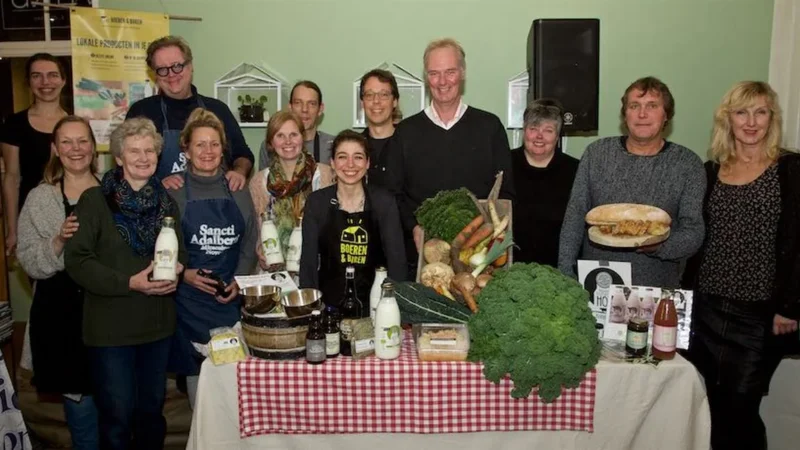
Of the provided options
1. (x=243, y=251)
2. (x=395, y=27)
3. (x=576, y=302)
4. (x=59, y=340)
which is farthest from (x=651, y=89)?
(x=59, y=340)

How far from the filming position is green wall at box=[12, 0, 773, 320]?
4.41 metres

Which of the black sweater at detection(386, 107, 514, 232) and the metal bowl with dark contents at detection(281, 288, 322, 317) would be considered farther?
the black sweater at detection(386, 107, 514, 232)

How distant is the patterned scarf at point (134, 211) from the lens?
97.6 inches

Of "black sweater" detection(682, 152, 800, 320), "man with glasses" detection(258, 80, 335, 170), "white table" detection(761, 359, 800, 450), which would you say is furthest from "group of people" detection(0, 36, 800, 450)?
"white table" detection(761, 359, 800, 450)

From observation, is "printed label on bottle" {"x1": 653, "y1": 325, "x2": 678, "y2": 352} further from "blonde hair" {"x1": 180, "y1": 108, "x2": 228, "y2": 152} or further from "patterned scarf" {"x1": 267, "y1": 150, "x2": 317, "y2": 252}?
"blonde hair" {"x1": 180, "y1": 108, "x2": 228, "y2": 152}

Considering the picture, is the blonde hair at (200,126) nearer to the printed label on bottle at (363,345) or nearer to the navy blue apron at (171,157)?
the navy blue apron at (171,157)

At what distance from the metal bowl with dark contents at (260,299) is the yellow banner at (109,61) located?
295cm

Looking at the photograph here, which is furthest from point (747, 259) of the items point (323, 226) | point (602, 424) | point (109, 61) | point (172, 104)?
point (109, 61)

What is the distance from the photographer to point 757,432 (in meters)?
2.68

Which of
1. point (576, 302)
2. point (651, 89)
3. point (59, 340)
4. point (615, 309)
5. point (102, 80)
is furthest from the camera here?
point (102, 80)

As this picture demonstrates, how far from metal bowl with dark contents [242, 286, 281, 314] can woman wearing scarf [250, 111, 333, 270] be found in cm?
79

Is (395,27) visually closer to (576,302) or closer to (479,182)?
(479,182)

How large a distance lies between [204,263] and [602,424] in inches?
72.7

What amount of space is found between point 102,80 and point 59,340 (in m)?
2.32
